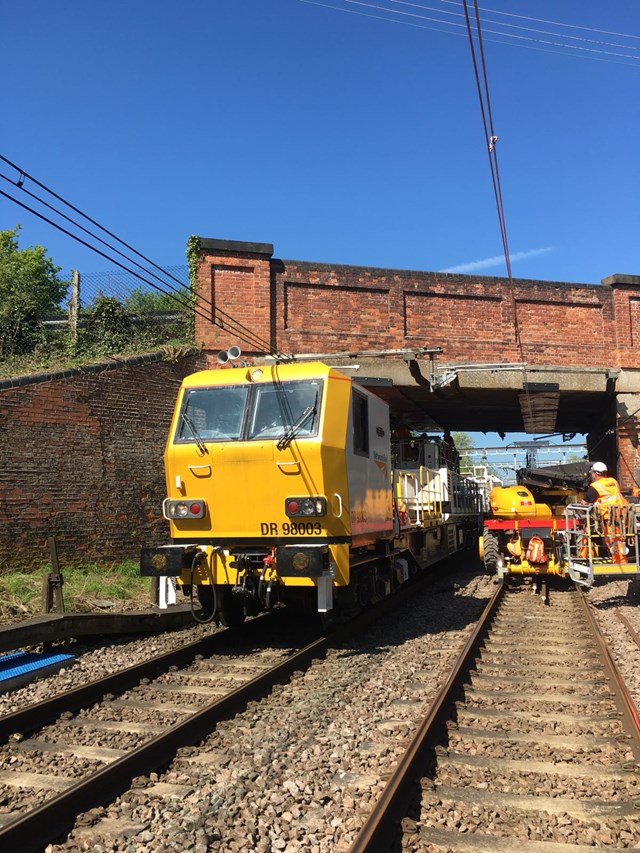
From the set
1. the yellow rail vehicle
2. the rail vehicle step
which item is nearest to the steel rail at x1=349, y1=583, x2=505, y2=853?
the yellow rail vehicle

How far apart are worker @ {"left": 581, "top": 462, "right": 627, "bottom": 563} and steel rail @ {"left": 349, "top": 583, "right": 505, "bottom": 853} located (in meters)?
5.06

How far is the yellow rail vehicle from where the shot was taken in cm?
723

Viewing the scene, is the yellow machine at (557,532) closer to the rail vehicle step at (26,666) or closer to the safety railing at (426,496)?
the safety railing at (426,496)

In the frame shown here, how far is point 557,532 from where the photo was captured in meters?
12.0

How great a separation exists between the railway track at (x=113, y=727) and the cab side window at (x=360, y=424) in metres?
2.32

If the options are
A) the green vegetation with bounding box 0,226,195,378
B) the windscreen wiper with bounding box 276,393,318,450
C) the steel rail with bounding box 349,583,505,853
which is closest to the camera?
the steel rail with bounding box 349,583,505,853

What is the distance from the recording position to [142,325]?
14570 mm

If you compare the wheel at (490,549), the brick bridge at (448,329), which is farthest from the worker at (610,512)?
the brick bridge at (448,329)

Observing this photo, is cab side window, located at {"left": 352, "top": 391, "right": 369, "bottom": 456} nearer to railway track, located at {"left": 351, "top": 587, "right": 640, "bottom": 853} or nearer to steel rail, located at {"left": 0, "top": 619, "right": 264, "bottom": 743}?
railway track, located at {"left": 351, "top": 587, "right": 640, "bottom": 853}

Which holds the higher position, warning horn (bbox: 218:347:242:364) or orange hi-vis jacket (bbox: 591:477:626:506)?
warning horn (bbox: 218:347:242:364)

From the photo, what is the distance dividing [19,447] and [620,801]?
31.5 ft

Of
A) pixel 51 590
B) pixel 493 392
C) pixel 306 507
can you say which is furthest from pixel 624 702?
pixel 493 392

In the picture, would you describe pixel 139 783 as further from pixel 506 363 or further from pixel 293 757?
pixel 506 363

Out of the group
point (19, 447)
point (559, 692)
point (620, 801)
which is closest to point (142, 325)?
point (19, 447)
